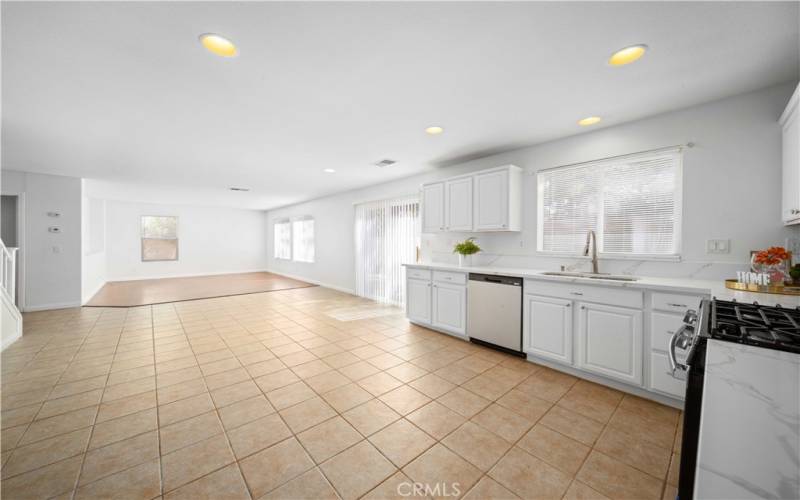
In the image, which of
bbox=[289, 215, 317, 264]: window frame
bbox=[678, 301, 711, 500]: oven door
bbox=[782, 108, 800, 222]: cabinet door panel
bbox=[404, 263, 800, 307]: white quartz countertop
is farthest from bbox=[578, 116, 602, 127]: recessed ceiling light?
bbox=[289, 215, 317, 264]: window frame

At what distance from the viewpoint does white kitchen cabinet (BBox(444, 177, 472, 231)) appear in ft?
13.6

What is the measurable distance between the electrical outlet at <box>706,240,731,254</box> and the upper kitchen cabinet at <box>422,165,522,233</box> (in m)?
1.72

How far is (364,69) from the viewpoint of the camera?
2.18m

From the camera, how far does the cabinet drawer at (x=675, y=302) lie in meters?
2.28

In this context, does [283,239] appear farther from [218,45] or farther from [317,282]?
[218,45]

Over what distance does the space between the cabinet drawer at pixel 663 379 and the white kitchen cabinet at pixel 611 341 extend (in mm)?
82

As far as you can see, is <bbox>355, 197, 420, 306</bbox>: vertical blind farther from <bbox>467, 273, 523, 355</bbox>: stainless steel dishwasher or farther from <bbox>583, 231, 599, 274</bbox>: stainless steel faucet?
<bbox>583, 231, 599, 274</bbox>: stainless steel faucet

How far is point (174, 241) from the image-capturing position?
10.0m

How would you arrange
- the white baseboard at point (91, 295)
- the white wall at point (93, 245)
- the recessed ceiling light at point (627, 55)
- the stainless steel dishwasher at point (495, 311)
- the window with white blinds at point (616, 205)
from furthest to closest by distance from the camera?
the white wall at point (93, 245) < the white baseboard at point (91, 295) < the stainless steel dishwasher at point (495, 311) < the window with white blinds at point (616, 205) < the recessed ceiling light at point (627, 55)

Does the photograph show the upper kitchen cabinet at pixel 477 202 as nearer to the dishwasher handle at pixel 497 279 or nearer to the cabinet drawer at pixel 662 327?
the dishwasher handle at pixel 497 279

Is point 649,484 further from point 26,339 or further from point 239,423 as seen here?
point 26,339

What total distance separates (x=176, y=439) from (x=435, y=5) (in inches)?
119

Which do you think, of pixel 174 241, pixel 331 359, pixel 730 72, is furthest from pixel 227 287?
pixel 730 72

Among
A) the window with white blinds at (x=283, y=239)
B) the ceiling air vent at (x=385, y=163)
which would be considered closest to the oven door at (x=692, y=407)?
the ceiling air vent at (x=385, y=163)
